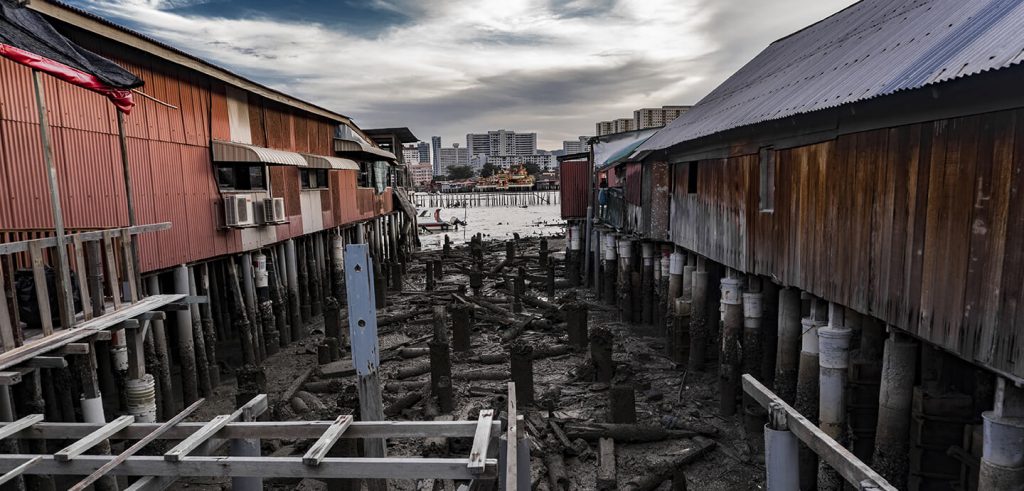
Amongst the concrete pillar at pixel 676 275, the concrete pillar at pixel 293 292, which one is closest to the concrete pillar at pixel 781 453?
the concrete pillar at pixel 676 275

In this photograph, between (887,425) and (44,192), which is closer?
(887,425)

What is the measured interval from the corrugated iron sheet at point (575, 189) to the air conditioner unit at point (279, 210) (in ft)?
47.0

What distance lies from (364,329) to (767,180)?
7.91 meters

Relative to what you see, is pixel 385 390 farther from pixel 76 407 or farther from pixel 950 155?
pixel 950 155

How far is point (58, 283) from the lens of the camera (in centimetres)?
647

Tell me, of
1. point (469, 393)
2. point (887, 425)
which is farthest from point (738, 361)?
point (469, 393)

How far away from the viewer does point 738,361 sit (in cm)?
1159

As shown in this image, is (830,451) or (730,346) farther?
(730,346)

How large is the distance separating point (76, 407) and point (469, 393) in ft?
22.4

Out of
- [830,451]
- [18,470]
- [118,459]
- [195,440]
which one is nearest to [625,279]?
[830,451]

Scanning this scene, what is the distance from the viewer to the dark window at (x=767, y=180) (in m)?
10.3

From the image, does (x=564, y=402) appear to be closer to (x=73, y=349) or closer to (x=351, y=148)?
(x=73, y=349)

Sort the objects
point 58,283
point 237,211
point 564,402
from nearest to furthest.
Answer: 1. point 58,283
2. point 564,402
3. point 237,211

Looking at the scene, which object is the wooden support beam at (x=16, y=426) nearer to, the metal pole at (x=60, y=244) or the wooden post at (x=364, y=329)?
the metal pole at (x=60, y=244)
